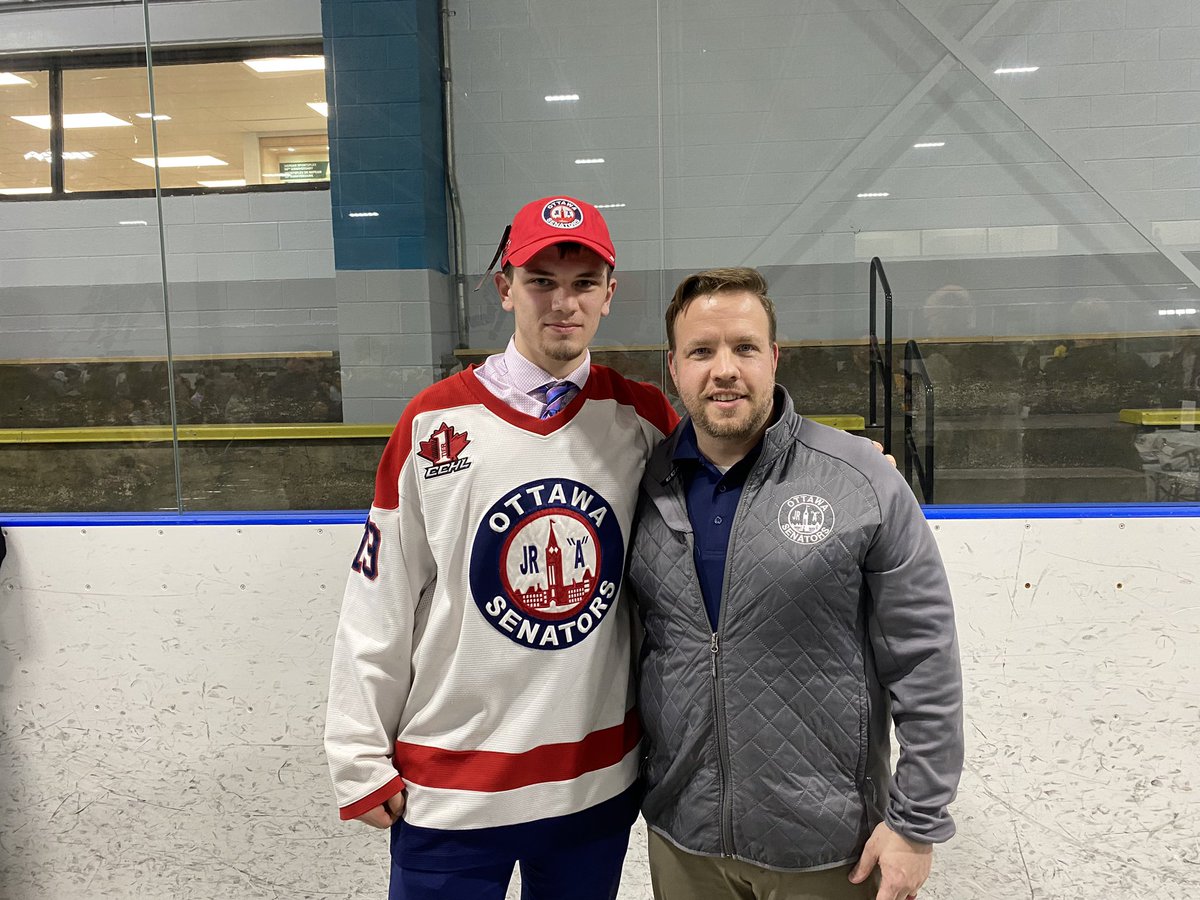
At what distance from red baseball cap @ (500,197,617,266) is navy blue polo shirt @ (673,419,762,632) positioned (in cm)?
30

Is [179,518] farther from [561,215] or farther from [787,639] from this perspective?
[787,639]

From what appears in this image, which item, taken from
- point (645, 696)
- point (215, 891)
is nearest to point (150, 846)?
point (215, 891)

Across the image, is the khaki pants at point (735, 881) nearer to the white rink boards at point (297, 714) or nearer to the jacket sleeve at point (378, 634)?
the jacket sleeve at point (378, 634)

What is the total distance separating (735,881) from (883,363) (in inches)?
47.5

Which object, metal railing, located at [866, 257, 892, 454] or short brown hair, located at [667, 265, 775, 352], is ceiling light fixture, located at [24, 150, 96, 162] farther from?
metal railing, located at [866, 257, 892, 454]

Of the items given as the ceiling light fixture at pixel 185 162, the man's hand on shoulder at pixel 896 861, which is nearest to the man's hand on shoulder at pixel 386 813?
the man's hand on shoulder at pixel 896 861

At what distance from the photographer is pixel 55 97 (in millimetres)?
2039

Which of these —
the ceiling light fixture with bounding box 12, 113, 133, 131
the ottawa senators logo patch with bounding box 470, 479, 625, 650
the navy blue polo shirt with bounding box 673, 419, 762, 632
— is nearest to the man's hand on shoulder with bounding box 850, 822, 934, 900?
the navy blue polo shirt with bounding box 673, 419, 762, 632

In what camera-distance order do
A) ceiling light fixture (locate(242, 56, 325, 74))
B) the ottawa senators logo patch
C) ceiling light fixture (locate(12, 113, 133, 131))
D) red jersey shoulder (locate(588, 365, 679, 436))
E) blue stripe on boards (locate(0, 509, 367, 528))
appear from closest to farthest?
the ottawa senators logo patch
red jersey shoulder (locate(588, 365, 679, 436))
blue stripe on boards (locate(0, 509, 367, 528))
ceiling light fixture (locate(242, 56, 325, 74))
ceiling light fixture (locate(12, 113, 133, 131))

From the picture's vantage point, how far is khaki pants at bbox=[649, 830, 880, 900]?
1059mm

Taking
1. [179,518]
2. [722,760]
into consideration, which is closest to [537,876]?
[722,760]

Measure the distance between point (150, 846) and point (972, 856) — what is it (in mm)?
1790

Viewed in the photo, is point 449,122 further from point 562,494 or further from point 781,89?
point 562,494

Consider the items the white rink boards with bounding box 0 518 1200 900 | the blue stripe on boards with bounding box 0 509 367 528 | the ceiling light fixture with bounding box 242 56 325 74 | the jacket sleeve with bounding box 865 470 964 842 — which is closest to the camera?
the jacket sleeve with bounding box 865 470 964 842
